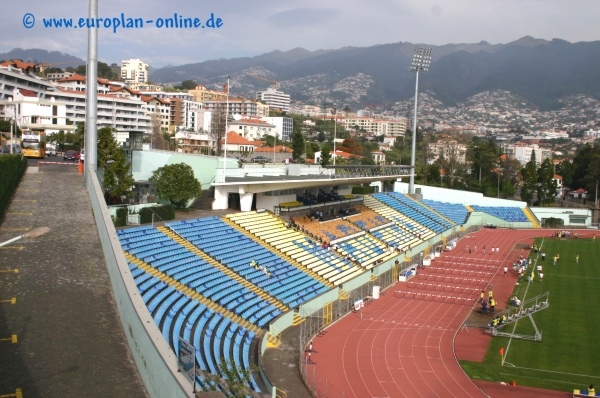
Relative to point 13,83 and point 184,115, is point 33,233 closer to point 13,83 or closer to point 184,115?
point 13,83

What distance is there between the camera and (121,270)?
12.0m

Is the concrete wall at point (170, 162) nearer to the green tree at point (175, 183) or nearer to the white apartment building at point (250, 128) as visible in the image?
the green tree at point (175, 183)

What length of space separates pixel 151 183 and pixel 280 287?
1017 cm

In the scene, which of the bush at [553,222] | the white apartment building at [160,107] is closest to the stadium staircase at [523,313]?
the bush at [553,222]

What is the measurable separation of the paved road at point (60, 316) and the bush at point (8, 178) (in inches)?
17.9

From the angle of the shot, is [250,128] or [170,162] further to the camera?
[250,128]

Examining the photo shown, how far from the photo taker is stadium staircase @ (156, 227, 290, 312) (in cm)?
2369

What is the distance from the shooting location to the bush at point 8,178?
17.9 meters

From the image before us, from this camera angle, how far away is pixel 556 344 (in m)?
23.1

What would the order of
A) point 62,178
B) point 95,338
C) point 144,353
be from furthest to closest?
point 62,178 → point 95,338 → point 144,353

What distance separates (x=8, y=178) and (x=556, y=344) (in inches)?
861

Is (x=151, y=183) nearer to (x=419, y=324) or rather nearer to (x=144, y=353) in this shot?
(x=419, y=324)

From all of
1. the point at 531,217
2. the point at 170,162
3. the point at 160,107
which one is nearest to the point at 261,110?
the point at 160,107

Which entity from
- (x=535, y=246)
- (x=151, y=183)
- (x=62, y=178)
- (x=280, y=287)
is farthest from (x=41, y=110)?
(x=535, y=246)
